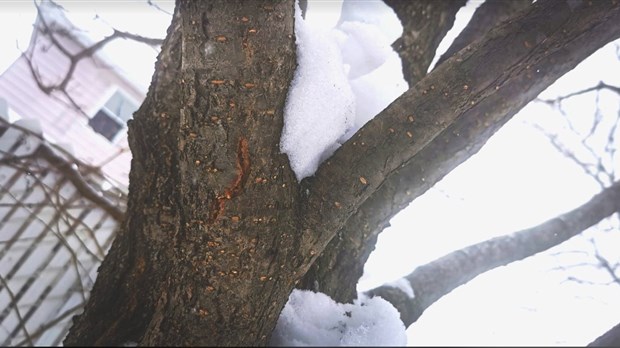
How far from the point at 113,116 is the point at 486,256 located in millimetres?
4354

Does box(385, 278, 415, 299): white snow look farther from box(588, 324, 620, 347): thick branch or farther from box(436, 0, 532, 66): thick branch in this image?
box(436, 0, 532, 66): thick branch

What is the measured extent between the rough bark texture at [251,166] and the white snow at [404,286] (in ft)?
1.53

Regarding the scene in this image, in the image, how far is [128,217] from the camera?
3.34ft

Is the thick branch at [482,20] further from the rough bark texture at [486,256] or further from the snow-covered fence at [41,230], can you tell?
the snow-covered fence at [41,230]

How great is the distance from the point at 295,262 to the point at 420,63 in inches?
35.5

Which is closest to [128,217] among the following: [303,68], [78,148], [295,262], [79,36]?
[295,262]

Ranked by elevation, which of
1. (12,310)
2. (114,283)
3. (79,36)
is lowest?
(12,310)

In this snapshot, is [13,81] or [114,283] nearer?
[114,283]

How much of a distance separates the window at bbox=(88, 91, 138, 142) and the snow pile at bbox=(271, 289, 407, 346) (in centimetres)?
392

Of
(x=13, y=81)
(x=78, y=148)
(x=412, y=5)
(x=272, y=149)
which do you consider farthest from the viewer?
(x=78, y=148)

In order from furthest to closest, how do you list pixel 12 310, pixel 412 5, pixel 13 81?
pixel 13 81, pixel 12 310, pixel 412 5

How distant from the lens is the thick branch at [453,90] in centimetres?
81

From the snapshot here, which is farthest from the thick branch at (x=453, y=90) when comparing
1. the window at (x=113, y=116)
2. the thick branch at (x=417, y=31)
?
the window at (x=113, y=116)

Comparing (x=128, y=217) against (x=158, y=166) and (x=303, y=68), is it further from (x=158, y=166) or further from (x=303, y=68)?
(x=303, y=68)
